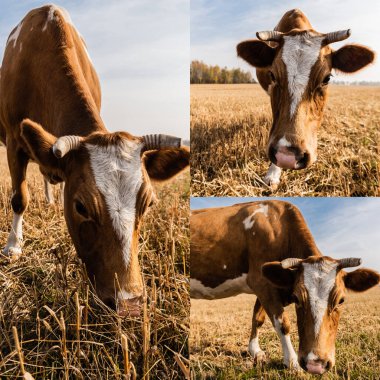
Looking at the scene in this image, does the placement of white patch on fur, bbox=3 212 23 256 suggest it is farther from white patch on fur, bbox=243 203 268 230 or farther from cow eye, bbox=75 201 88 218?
white patch on fur, bbox=243 203 268 230

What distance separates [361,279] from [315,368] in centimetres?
56

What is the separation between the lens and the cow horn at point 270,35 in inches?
116

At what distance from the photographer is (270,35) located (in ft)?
10.0

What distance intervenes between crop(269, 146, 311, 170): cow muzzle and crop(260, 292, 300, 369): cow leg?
838mm

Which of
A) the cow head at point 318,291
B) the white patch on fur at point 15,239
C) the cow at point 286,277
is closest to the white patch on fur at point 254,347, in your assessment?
the cow at point 286,277

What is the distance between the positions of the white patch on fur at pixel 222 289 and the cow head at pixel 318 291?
292mm

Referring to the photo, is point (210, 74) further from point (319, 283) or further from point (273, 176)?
point (319, 283)

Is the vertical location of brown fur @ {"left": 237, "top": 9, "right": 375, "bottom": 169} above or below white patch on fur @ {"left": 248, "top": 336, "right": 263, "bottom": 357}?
above

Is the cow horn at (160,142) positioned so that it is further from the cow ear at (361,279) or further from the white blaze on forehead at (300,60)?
the cow ear at (361,279)

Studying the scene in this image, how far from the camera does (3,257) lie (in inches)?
186

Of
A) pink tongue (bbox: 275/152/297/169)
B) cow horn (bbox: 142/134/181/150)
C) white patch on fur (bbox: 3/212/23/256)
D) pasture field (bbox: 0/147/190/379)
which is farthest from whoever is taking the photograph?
white patch on fur (bbox: 3/212/23/256)

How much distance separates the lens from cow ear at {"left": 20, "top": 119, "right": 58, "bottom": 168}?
10.5 ft

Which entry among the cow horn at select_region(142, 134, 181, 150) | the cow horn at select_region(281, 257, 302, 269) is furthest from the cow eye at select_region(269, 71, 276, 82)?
the cow horn at select_region(281, 257, 302, 269)

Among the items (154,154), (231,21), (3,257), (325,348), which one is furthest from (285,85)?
(3,257)
